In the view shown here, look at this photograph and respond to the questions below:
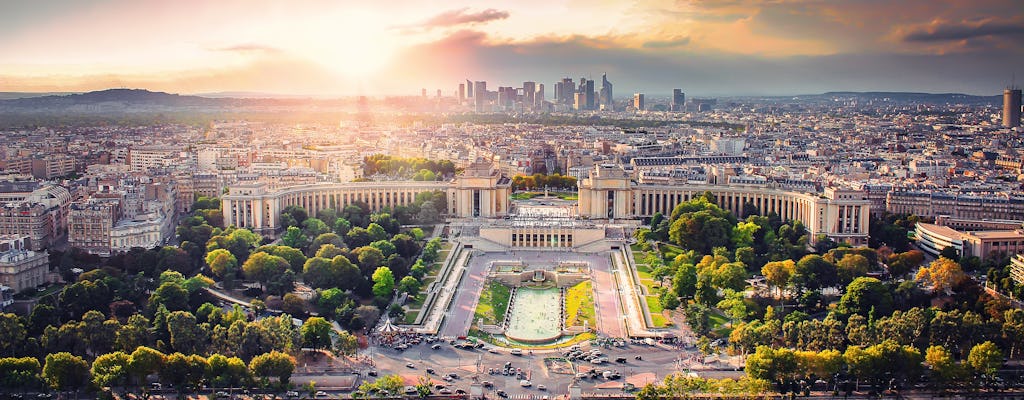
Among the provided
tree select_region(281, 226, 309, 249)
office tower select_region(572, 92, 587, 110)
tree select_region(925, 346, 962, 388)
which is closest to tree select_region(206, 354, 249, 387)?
tree select_region(281, 226, 309, 249)

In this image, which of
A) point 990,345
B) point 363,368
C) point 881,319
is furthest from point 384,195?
point 990,345

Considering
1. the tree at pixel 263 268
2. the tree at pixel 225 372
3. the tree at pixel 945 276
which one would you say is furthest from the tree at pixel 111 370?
the tree at pixel 945 276

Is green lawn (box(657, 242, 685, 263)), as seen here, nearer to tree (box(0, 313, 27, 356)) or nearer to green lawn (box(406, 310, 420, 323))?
green lawn (box(406, 310, 420, 323))

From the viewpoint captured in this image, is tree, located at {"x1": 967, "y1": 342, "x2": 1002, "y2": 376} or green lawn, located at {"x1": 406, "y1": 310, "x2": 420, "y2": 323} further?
green lawn, located at {"x1": 406, "y1": 310, "x2": 420, "y2": 323}

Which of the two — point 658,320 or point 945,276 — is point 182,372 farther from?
point 945,276

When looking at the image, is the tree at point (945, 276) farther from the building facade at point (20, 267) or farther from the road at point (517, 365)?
the building facade at point (20, 267)

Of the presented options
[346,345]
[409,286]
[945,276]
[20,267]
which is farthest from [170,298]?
[945,276]
